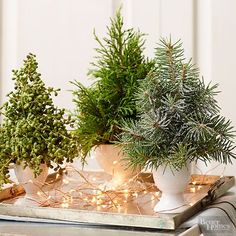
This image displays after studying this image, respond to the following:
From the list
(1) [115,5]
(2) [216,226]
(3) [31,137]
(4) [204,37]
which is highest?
(1) [115,5]

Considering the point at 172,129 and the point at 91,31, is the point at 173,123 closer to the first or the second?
the point at 172,129

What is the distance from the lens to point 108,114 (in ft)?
3.53

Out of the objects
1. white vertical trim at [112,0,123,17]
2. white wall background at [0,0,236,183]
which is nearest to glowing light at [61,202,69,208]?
white wall background at [0,0,236,183]

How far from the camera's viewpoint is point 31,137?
3.29 ft

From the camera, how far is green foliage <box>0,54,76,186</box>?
1.00m

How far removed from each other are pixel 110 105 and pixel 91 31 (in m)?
0.74

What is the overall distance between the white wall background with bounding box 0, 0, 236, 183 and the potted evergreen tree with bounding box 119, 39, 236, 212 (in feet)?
2.30

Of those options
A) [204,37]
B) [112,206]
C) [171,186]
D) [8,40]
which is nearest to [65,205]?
[112,206]

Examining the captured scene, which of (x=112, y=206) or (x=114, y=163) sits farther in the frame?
(x=114, y=163)

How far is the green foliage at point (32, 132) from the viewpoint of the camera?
998mm

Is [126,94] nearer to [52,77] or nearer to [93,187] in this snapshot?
[93,187]

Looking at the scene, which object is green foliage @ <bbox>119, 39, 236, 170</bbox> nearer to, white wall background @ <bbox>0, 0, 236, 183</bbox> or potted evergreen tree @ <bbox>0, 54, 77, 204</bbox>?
potted evergreen tree @ <bbox>0, 54, 77, 204</bbox>

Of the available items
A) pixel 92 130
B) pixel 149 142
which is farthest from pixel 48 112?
pixel 149 142

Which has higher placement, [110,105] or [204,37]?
[204,37]
